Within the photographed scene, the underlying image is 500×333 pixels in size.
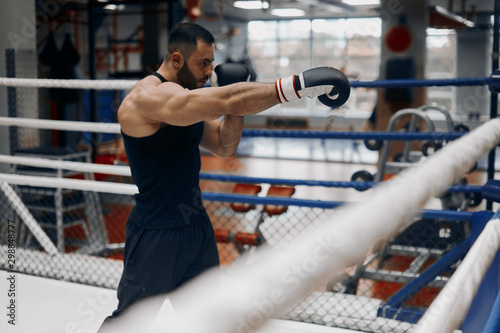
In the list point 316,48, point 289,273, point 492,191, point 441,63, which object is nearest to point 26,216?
point 492,191

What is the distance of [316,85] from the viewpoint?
135cm

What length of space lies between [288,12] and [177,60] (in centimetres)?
1251

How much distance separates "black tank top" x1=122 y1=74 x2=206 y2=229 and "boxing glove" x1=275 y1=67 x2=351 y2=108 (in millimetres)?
331

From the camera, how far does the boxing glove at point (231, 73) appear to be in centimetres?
171

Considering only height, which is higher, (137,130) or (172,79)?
(172,79)

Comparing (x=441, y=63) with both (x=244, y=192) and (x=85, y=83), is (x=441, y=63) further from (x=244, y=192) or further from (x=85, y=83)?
(x=85, y=83)

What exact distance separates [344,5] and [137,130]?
11.7 meters

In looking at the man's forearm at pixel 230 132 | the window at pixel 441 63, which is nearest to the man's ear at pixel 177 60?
the man's forearm at pixel 230 132

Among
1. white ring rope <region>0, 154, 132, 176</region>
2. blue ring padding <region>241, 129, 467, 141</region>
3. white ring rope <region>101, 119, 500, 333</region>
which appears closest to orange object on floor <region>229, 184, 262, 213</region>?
blue ring padding <region>241, 129, 467, 141</region>

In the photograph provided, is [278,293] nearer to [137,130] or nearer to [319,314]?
[137,130]

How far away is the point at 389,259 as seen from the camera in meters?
4.15

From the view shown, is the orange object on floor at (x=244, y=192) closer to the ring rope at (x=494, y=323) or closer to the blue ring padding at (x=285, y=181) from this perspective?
the blue ring padding at (x=285, y=181)

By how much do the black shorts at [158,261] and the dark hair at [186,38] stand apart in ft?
1.64

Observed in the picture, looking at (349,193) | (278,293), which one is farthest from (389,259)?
(278,293)
